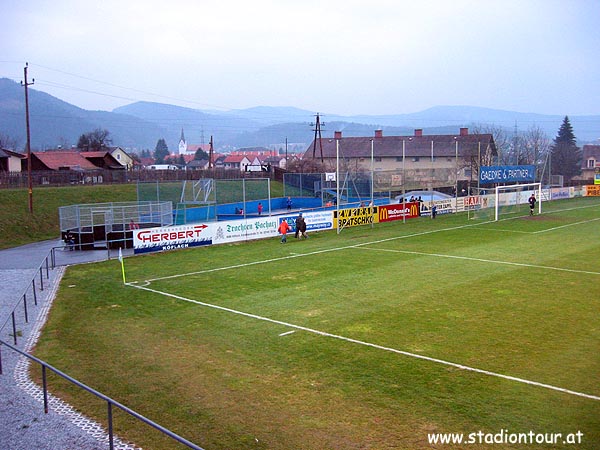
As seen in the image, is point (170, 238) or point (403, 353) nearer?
point (403, 353)

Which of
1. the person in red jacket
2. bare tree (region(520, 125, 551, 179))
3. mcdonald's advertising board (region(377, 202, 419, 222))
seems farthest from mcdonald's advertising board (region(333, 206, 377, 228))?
bare tree (region(520, 125, 551, 179))

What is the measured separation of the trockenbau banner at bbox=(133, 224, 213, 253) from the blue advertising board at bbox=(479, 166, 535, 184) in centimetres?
2471

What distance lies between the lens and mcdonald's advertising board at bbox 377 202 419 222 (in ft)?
146

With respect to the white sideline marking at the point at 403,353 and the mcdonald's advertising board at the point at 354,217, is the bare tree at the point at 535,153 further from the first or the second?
the white sideline marking at the point at 403,353

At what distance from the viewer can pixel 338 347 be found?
14.8 metres

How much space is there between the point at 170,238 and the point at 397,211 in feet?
67.1

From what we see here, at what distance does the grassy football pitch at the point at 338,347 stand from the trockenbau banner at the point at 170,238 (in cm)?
238

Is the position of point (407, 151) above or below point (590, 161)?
above

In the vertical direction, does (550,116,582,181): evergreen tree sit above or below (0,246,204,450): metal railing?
above

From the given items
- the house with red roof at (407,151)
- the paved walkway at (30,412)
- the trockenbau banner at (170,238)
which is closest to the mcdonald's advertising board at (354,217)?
the trockenbau banner at (170,238)

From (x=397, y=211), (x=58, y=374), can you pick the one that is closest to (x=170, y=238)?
(x=397, y=211)

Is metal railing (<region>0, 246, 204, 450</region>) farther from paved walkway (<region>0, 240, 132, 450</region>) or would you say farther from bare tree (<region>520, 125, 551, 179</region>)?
bare tree (<region>520, 125, 551, 179</region>)

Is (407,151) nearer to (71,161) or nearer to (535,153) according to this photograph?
(535,153)

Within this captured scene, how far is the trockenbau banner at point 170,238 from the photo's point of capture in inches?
1202
